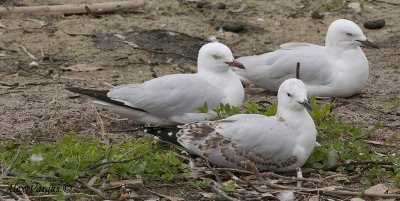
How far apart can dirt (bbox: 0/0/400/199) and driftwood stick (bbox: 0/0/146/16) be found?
7 cm

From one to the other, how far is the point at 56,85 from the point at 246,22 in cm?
288

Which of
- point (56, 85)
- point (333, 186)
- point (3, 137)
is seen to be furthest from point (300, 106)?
point (56, 85)

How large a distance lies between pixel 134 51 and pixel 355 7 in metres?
3.02

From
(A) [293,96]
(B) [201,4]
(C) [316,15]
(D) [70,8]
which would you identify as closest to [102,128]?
(A) [293,96]

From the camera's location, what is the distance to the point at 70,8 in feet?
37.0

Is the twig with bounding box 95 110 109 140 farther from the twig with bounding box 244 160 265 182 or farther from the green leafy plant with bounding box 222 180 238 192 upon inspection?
the green leafy plant with bounding box 222 180 238 192

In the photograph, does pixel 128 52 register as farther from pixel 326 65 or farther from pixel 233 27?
pixel 326 65

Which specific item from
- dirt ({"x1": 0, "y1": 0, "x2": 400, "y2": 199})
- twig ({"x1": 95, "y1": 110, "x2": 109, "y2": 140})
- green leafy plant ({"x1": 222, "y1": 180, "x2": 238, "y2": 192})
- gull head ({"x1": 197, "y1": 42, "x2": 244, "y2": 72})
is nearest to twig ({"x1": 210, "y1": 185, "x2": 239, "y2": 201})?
green leafy plant ({"x1": 222, "y1": 180, "x2": 238, "y2": 192})

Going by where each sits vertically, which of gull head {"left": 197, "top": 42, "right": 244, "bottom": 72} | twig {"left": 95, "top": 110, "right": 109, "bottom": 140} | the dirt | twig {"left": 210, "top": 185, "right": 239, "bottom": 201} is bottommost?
the dirt

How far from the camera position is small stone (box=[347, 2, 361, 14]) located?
11884 millimetres

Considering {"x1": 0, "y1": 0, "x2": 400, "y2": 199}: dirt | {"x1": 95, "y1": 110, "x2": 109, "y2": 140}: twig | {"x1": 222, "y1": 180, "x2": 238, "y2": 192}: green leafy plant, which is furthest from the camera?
{"x1": 0, "y1": 0, "x2": 400, "y2": 199}: dirt

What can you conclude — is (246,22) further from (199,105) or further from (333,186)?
(333,186)

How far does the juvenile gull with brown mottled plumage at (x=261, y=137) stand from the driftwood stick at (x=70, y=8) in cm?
454

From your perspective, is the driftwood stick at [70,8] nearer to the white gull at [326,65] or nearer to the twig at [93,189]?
the white gull at [326,65]
